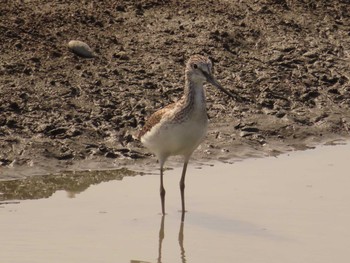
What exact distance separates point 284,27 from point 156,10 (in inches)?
71.1

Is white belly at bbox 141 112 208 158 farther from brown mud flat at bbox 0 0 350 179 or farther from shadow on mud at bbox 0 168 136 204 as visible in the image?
brown mud flat at bbox 0 0 350 179

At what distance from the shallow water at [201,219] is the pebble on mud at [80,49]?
250 cm

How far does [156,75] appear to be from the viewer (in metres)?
14.2

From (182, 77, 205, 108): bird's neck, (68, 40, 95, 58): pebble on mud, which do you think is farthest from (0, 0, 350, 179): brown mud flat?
(182, 77, 205, 108): bird's neck

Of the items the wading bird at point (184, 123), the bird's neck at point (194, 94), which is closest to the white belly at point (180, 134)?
the wading bird at point (184, 123)

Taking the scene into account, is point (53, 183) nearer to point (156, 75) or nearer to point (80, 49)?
point (80, 49)

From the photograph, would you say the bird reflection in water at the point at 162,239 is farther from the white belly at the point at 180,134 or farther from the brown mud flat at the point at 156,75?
the brown mud flat at the point at 156,75

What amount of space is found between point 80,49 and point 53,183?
9.76ft

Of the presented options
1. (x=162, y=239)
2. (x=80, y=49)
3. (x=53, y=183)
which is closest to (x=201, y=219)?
(x=162, y=239)

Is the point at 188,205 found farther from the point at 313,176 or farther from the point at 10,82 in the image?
the point at 10,82

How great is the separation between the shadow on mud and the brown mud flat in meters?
0.18

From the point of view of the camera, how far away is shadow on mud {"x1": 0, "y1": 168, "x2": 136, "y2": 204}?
36.7 ft

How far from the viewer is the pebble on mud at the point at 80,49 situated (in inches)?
555

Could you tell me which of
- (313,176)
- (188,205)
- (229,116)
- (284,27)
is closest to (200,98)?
(188,205)
